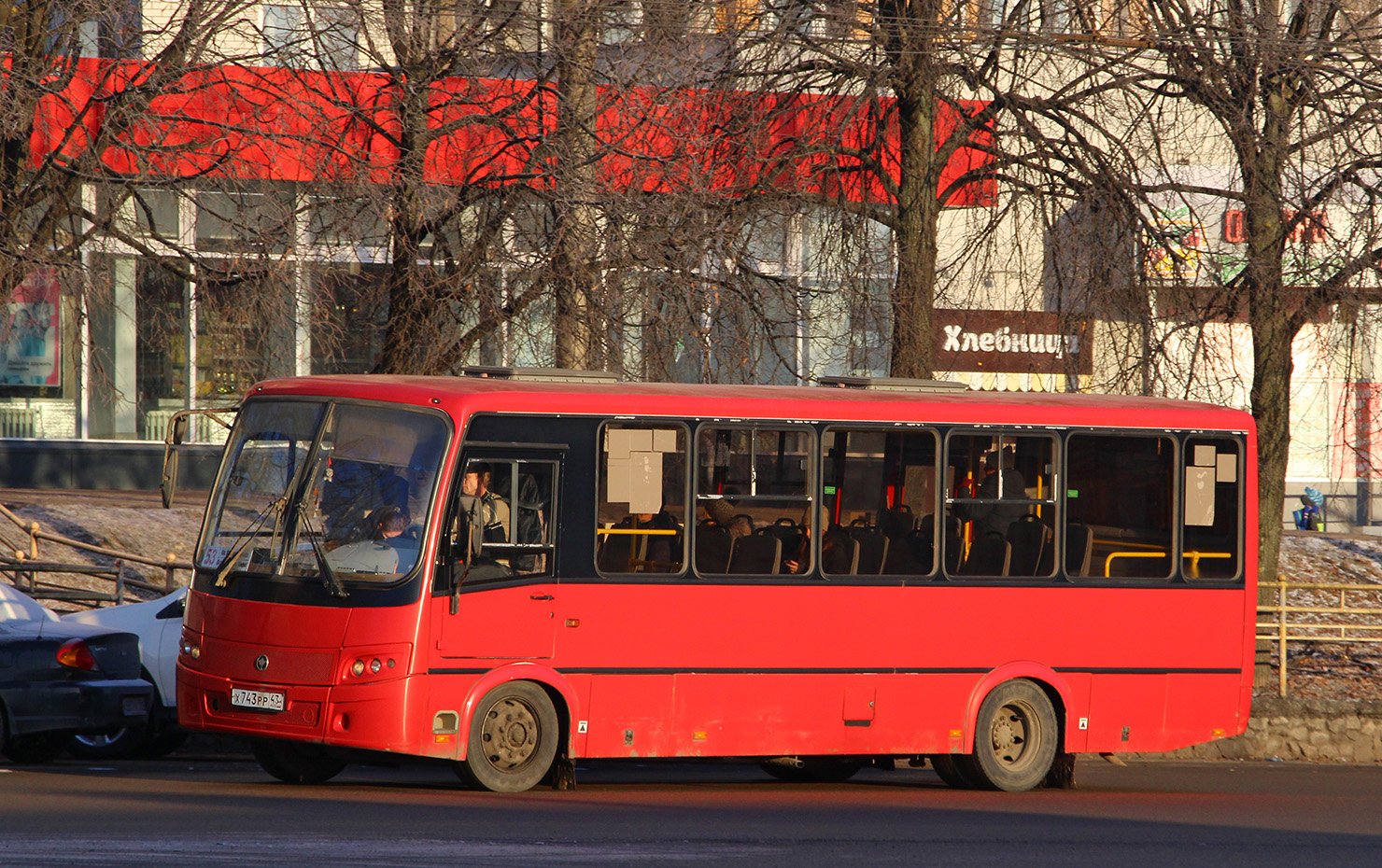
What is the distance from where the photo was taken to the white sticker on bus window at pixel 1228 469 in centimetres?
1265

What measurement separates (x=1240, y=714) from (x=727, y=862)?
5.95m

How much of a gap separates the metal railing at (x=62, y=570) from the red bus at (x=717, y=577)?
12.9ft

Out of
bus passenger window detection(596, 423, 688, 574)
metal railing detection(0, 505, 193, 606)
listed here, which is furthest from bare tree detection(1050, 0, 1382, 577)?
metal railing detection(0, 505, 193, 606)

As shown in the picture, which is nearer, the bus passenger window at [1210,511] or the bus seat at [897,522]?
the bus seat at [897,522]

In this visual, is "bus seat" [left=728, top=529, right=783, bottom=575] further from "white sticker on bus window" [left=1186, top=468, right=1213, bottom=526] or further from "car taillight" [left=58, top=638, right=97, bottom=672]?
"car taillight" [left=58, top=638, right=97, bottom=672]

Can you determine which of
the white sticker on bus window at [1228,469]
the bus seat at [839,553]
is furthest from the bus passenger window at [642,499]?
the white sticker on bus window at [1228,469]

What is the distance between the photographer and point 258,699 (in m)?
10.1

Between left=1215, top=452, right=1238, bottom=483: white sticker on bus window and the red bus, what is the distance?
2cm

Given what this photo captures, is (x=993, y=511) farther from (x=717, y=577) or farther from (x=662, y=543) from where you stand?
(x=662, y=543)

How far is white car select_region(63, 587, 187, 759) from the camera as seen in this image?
40.7 feet

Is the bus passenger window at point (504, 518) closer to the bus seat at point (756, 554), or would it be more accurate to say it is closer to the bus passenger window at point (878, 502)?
the bus seat at point (756, 554)

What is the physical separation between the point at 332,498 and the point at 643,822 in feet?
9.14

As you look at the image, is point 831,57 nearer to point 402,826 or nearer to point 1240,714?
point 1240,714

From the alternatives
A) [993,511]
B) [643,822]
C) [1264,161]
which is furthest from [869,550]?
[1264,161]
